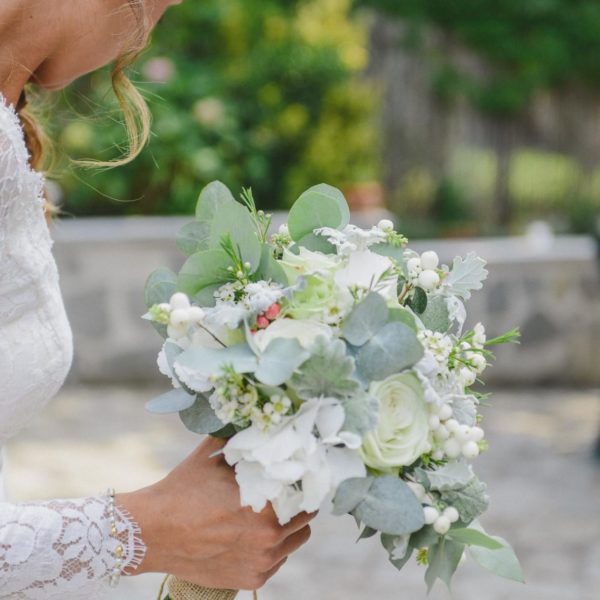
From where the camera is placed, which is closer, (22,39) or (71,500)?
(71,500)

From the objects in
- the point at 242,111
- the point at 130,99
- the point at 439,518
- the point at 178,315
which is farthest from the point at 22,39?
the point at 242,111

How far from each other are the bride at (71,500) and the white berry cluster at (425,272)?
0.34 meters

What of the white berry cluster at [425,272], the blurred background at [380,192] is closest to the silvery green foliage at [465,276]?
the white berry cluster at [425,272]

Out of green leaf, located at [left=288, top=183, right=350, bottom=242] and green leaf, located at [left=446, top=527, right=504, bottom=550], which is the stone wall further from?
green leaf, located at [left=446, top=527, right=504, bottom=550]

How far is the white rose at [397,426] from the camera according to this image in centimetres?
128

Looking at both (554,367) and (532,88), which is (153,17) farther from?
(532,88)

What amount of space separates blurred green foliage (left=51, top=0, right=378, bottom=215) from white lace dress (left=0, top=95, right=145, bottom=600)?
5662 mm

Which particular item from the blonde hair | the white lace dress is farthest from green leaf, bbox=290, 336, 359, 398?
the blonde hair

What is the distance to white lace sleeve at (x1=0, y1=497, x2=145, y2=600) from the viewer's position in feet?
4.57

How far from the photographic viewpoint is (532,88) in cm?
962

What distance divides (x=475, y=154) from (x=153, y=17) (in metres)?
8.25

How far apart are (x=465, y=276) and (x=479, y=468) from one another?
352 centimetres

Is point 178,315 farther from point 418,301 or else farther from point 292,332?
point 418,301

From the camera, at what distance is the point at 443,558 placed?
1338 millimetres
